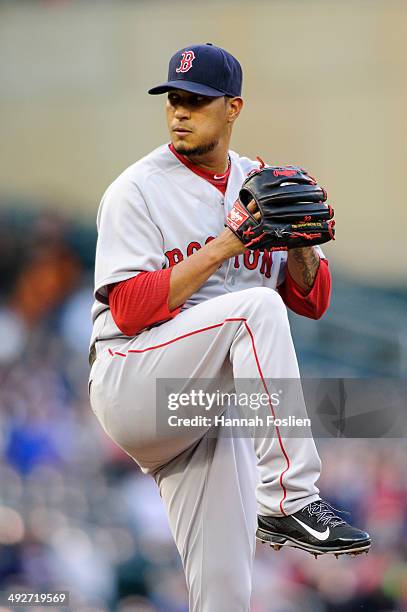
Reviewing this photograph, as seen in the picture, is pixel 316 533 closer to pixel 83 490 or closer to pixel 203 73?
pixel 203 73

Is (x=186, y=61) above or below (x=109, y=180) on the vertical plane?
above

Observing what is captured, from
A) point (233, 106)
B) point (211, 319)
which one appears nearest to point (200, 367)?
point (211, 319)

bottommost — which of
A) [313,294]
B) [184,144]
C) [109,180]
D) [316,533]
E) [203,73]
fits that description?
[316,533]

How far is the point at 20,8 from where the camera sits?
642cm

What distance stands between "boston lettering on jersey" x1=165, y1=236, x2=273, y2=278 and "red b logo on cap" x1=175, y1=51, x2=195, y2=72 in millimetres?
424

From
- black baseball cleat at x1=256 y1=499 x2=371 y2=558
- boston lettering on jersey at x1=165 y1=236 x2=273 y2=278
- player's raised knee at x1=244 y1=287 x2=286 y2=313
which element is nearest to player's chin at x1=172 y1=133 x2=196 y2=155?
boston lettering on jersey at x1=165 y1=236 x2=273 y2=278

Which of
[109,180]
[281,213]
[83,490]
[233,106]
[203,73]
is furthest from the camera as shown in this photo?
[109,180]

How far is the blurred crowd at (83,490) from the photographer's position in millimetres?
5059

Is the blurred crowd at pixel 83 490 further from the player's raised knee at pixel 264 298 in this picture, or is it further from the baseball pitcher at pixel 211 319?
the player's raised knee at pixel 264 298

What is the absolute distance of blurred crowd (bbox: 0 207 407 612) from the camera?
5059 mm

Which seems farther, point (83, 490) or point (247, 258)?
point (83, 490)

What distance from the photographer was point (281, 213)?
7.97ft

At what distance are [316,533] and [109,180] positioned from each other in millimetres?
4219

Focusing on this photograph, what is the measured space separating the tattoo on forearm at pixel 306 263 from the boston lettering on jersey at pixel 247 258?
8 centimetres
